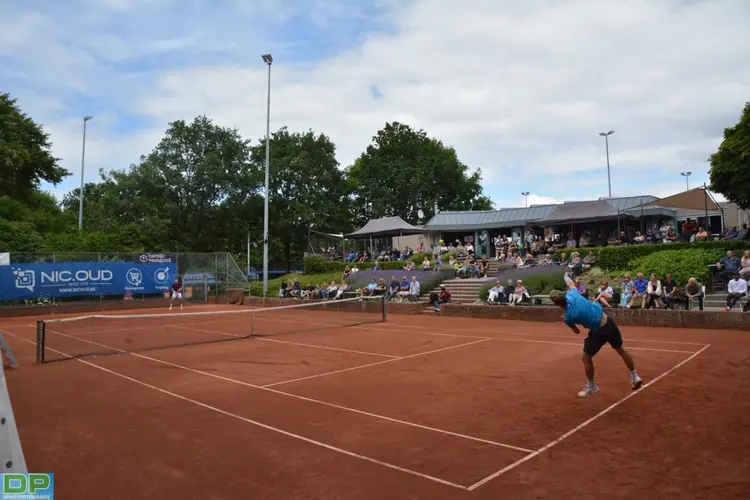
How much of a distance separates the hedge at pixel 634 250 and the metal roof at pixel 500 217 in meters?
10.3

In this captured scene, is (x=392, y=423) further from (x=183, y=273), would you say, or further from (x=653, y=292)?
(x=183, y=273)

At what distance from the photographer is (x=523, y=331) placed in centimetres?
1523

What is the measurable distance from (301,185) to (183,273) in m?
19.5

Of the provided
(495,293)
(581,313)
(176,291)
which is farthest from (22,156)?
(581,313)

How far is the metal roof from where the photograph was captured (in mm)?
33188

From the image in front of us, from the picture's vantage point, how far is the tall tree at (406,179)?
56.9 meters

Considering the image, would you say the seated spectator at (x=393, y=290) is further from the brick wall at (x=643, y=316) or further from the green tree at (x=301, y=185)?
the green tree at (x=301, y=185)

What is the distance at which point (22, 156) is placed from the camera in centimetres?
3300

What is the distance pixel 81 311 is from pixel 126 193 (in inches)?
765

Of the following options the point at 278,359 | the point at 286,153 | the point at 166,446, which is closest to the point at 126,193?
the point at 286,153

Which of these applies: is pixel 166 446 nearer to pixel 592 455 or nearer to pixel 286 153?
pixel 592 455

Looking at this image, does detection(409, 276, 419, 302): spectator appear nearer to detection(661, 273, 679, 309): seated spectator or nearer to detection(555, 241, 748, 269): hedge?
detection(555, 241, 748, 269): hedge

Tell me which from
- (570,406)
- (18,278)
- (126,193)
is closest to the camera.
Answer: (570,406)

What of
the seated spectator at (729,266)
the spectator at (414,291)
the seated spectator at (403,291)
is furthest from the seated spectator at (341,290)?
the seated spectator at (729,266)
